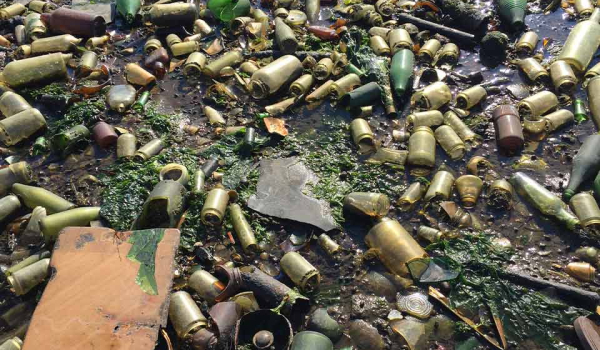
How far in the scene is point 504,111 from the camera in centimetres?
480

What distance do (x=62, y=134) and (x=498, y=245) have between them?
3980mm

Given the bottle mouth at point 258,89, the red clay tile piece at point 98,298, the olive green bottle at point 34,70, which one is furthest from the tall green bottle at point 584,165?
the olive green bottle at point 34,70

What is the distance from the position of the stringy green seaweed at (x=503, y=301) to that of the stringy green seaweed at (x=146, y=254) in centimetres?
205

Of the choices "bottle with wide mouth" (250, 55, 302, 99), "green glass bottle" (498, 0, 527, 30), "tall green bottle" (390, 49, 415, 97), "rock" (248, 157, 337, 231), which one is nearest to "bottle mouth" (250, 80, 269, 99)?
"bottle with wide mouth" (250, 55, 302, 99)

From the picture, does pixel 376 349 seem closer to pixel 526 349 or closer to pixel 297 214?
pixel 526 349

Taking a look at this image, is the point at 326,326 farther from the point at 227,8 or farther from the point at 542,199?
the point at 227,8

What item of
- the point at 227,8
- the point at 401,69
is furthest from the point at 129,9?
the point at 401,69

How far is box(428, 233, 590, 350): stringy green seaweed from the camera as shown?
340 cm

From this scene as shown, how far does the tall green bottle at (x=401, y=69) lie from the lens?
5.24 metres

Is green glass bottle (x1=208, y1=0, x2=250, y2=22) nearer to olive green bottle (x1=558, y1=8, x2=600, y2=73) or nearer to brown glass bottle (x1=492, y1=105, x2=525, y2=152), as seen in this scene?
brown glass bottle (x1=492, y1=105, x2=525, y2=152)

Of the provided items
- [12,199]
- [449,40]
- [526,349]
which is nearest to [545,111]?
[449,40]

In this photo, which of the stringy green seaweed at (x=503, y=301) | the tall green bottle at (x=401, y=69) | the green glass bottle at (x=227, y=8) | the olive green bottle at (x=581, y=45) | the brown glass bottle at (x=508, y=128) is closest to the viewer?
the stringy green seaweed at (x=503, y=301)

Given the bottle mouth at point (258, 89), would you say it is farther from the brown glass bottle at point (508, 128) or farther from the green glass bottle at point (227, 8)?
the brown glass bottle at point (508, 128)

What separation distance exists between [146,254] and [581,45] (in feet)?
16.6
